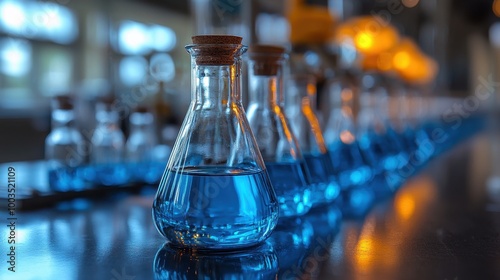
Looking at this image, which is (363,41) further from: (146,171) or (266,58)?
(266,58)

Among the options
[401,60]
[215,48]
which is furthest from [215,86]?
[401,60]

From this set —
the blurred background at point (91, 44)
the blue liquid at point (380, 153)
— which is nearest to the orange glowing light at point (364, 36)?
the blurred background at point (91, 44)

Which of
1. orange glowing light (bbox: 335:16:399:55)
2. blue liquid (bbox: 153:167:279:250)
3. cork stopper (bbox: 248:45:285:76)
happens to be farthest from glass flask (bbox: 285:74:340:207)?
orange glowing light (bbox: 335:16:399:55)

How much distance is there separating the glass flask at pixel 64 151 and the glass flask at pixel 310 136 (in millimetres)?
338

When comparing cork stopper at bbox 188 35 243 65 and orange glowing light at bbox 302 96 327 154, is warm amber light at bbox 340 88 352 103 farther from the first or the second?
cork stopper at bbox 188 35 243 65

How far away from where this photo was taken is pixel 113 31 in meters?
5.20

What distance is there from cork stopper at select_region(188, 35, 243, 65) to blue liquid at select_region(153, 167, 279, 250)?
0.09 metres

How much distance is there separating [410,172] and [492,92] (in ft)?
26.6

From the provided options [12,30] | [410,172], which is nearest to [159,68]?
[410,172]

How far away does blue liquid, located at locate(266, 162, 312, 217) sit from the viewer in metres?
0.58

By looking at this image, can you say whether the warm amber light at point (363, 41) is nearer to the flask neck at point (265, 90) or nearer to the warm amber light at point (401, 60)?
the warm amber light at point (401, 60)

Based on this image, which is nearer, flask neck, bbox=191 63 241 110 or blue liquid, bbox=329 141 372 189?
flask neck, bbox=191 63 241 110

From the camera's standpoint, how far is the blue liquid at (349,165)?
0.85 meters

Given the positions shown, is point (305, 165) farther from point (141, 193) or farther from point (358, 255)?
point (141, 193)
